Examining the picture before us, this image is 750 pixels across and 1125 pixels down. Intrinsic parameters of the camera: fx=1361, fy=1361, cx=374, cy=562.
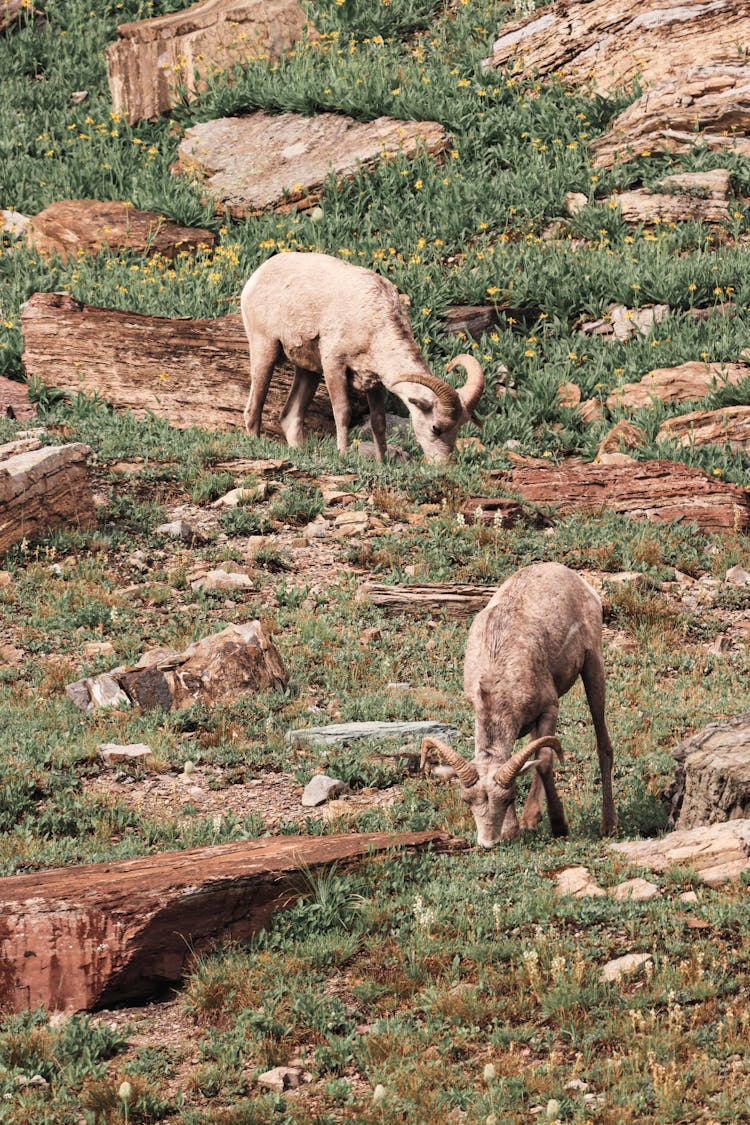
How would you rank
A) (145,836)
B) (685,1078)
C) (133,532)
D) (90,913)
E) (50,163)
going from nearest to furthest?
(685,1078) → (90,913) → (145,836) → (133,532) → (50,163)

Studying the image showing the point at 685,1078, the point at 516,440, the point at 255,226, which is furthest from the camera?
the point at 255,226

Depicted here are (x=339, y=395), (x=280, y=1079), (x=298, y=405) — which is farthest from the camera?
(x=298, y=405)

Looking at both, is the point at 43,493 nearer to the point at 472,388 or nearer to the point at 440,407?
the point at 440,407

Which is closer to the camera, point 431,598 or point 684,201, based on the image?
point 431,598

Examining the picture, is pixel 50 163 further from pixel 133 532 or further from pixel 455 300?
pixel 133 532

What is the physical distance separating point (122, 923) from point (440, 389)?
9311 mm

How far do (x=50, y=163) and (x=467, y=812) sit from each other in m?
19.1

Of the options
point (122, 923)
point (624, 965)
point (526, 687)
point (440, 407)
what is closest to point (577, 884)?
point (624, 965)

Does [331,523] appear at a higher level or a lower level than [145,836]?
lower

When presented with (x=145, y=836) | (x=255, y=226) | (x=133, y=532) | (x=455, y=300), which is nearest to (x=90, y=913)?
(x=145, y=836)

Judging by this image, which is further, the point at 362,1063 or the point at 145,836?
the point at 145,836

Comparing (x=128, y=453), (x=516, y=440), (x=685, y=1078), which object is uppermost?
(x=685, y=1078)

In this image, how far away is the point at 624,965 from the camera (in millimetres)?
6004

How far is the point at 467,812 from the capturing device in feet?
26.5
